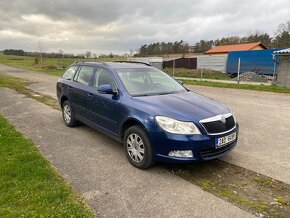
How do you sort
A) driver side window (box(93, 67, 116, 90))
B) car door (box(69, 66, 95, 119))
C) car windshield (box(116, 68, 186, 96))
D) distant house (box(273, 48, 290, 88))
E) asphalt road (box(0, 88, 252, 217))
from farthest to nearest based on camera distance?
distant house (box(273, 48, 290, 88)), car door (box(69, 66, 95, 119)), driver side window (box(93, 67, 116, 90)), car windshield (box(116, 68, 186, 96)), asphalt road (box(0, 88, 252, 217))

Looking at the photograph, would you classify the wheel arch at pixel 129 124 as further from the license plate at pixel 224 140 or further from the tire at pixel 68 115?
the tire at pixel 68 115

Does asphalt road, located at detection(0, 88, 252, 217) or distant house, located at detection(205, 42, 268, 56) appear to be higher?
distant house, located at detection(205, 42, 268, 56)

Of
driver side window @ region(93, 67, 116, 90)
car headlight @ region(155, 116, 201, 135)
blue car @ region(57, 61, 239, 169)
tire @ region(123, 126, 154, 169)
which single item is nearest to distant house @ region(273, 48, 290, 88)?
blue car @ region(57, 61, 239, 169)

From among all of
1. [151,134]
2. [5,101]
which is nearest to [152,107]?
[151,134]

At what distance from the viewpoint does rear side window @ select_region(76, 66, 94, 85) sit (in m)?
5.49

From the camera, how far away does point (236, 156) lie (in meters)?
4.50

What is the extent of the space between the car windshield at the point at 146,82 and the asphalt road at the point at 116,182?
1.21 m

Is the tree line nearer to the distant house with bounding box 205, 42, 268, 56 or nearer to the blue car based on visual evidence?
the distant house with bounding box 205, 42, 268, 56

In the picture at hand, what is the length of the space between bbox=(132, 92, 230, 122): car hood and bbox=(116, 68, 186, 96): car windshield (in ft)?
0.90

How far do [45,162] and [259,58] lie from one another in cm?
2586

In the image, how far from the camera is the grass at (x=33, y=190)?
2.81 metres

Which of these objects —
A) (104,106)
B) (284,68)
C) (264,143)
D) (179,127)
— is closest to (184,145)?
(179,127)

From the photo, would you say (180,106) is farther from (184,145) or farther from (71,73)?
(71,73)

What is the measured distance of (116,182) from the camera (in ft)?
11.7
